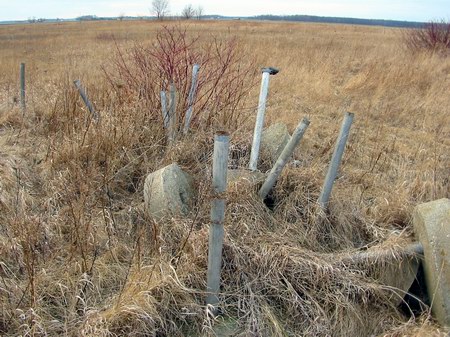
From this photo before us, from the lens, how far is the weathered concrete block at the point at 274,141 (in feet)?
13.9

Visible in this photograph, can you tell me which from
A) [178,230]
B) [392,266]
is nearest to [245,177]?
[178,230]

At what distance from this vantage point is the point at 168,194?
316 cm

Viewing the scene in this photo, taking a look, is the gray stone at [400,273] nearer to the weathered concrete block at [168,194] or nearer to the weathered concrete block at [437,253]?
the weathered concrete block at [437,253]

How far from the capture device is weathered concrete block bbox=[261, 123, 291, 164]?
167 inches

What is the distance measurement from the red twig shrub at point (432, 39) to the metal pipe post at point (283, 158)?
440 inches

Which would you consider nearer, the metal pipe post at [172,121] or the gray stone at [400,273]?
the gray stone at [400,273]

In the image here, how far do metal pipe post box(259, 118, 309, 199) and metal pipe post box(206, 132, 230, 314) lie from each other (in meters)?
1.07

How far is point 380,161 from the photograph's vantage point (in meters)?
4.75

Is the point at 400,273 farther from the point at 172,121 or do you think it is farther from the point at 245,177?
the point at 172,121

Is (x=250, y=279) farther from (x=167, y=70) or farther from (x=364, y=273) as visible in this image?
(x=167, y=70)

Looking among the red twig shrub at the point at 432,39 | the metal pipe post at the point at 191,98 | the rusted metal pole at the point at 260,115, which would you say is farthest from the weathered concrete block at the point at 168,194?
the red twig shrub at the point at 432,39

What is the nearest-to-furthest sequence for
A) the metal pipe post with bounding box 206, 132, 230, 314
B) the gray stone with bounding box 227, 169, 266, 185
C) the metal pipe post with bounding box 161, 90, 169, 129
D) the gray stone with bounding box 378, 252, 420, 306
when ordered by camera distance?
the metal pipe post with bounding box 206, 132, 230, 314 → the gray stone with bounding box 378, 252, 420, 306 → the gray stone with bounding box 227, 169, 266, 185 → the metal pipe post with bounding box 161, 90, 169, 129

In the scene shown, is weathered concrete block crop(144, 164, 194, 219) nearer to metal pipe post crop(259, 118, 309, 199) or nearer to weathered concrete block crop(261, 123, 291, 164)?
metal pipe post crop(259, 118, 309, 199)

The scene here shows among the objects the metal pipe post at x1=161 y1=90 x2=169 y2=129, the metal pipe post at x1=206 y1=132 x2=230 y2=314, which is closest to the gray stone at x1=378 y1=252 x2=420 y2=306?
the metal pipe post at x1=206 y1=132 x2=230 y2=314
